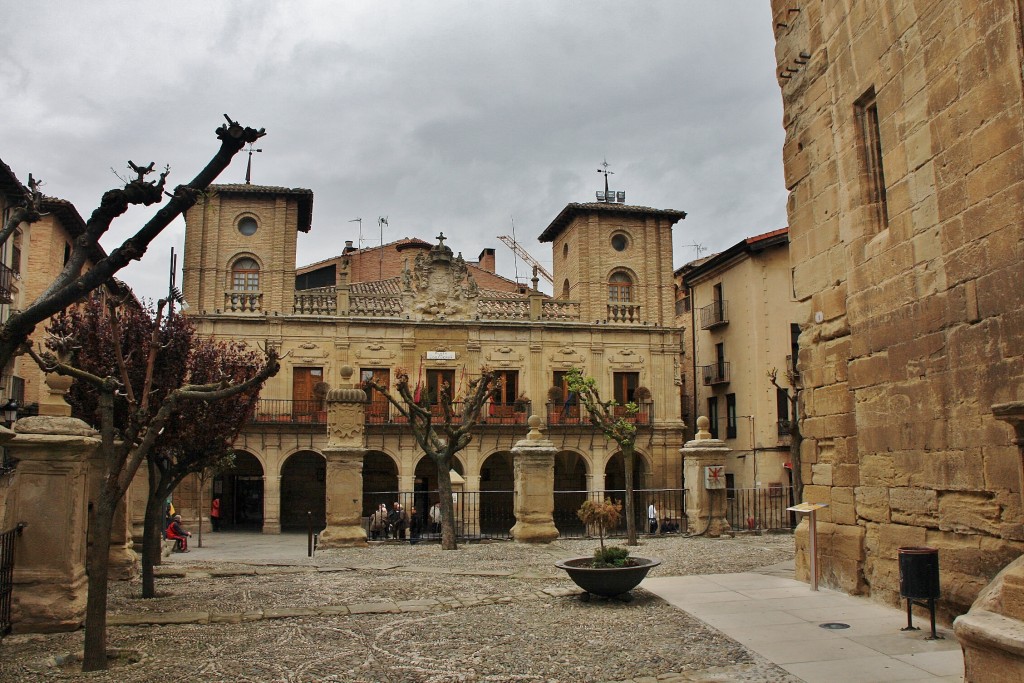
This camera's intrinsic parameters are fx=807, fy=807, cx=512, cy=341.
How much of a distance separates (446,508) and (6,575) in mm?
9942

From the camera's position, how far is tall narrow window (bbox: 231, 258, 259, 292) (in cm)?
3192

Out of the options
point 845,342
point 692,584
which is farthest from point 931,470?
point 692,584

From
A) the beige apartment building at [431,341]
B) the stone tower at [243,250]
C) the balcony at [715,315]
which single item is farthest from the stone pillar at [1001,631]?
the balcony at [715,315]

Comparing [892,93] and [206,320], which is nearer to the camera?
[892,93]

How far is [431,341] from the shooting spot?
1275 inches

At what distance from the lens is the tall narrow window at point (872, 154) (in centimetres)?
858

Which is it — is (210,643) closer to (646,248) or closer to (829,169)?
(829,169)

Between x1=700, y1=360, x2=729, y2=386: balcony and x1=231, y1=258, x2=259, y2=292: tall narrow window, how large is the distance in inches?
767

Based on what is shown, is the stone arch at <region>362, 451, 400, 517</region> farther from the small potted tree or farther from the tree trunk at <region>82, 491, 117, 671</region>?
the tree trunk at <region>82, 491, 117, 671</region>

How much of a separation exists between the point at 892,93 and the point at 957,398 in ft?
10.3

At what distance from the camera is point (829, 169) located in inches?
370

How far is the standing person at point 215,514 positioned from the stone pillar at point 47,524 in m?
23.7

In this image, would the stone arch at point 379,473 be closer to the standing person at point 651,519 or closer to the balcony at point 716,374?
the standing person at point 651,519

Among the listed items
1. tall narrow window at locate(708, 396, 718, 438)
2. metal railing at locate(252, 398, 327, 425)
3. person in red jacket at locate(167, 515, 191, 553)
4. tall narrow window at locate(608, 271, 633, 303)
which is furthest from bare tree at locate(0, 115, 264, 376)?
tall narrow window at locate(708, 396, 718, 438)
